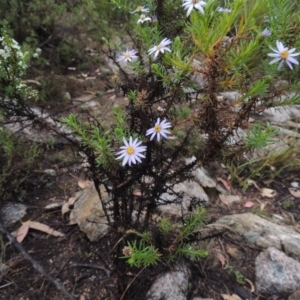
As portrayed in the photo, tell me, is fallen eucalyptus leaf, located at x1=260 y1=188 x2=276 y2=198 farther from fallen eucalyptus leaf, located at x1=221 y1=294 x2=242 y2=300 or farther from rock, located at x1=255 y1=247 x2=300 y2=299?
fallen eucalyptus leaf, located at x1=221 y1=294 x2=242 y2=300

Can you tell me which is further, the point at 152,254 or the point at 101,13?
the point at 101,13

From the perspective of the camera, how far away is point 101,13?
18.0ft

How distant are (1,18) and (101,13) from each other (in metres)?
1.86

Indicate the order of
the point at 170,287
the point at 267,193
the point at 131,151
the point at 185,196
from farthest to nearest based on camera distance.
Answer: the point at 267,193 → the point at 185,196 → the point at 170,287 → the point at 131,151

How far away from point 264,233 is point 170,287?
94cm

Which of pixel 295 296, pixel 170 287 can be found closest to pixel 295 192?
pixel 295 296

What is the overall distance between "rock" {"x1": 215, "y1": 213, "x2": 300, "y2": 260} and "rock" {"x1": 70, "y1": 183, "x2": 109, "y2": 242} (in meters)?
0.84

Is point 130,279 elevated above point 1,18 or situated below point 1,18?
below

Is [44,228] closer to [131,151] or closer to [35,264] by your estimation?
[35,264]

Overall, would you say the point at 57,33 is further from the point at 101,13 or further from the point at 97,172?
the point at 97,172

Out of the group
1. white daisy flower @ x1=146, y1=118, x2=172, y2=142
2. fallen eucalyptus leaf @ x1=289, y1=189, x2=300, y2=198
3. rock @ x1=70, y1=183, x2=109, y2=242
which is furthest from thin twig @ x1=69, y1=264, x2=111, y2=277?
fallen eucalyptus leaf @ x1=289, y1=189, x2=300, y2=198

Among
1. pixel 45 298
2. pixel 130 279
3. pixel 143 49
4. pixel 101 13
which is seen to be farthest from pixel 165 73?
pixel 101 13

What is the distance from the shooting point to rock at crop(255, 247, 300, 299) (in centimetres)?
231

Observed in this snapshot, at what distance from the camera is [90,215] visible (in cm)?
254
